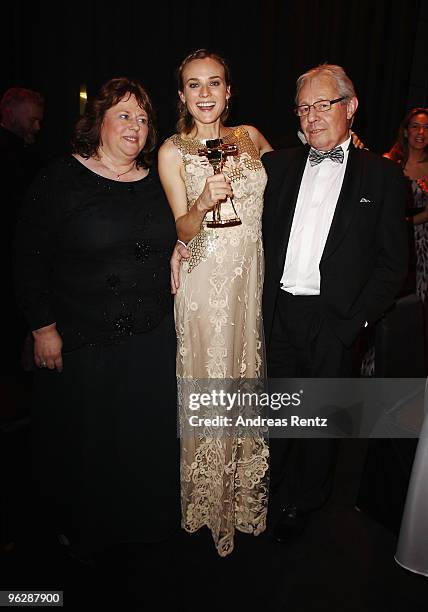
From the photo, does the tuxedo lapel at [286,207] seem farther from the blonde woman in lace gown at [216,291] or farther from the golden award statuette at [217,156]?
the golden award statuette at [217,156]

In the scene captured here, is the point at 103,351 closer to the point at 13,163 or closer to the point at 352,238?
the point at 352,238

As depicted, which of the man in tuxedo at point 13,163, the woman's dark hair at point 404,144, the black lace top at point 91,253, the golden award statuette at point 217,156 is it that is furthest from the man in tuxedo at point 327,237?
the woman's dark hair at point 404,144

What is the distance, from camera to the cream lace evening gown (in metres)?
2.19

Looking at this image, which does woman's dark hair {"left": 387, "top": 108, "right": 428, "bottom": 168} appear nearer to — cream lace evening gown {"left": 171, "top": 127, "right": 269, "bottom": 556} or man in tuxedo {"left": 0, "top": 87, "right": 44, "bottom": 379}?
cream lace evening gown {"left": 171, "top": 127, "right": 269, "bottom": 556}

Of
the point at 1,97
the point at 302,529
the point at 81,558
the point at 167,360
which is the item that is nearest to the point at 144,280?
the point at 167,360

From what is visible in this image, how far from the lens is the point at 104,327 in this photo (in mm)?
2127

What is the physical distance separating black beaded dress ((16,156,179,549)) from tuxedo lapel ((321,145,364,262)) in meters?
0.66

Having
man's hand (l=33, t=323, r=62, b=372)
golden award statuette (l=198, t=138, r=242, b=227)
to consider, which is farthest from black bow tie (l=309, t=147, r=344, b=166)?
man's hand (l=33, t=323, r=62, b=372)

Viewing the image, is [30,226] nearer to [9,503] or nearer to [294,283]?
[294,283]

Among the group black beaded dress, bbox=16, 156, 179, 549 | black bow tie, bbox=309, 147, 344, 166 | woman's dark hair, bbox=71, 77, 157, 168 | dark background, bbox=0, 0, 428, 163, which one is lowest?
black beaded dress, bbox=16, 156, 179, 549

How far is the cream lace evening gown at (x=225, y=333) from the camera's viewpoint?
2186 millimetres

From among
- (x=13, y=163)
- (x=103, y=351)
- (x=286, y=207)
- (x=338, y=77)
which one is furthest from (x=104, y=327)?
(x=13, y=163)

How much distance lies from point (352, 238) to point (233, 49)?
251 centimetres

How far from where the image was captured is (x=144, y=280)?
214cm
